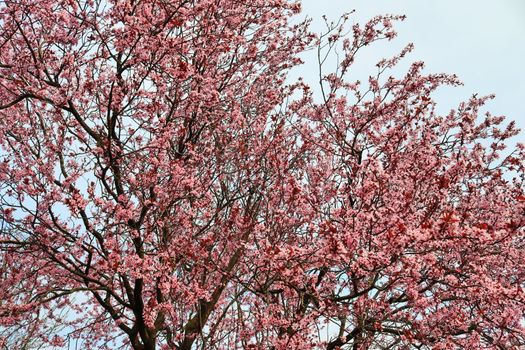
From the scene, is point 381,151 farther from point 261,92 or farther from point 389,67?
point 261,92

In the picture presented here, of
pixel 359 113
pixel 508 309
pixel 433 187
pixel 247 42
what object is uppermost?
pixel 247 42

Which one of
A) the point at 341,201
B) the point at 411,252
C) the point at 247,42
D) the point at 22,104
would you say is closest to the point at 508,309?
the point at 411,252

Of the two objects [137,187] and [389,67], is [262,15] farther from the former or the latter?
[137,187]

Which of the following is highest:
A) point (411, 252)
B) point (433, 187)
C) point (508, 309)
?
point (433, 187)

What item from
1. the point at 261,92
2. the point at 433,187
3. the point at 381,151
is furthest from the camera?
the point at 261,92

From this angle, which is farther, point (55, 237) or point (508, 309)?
point (55, 237)

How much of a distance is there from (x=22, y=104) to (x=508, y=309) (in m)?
7.43

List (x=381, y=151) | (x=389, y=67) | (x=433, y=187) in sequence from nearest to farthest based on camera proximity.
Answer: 1. (x=433, y=187)
2. (x=381, y=151)
3. (x=389, y=67)

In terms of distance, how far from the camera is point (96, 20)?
7.04m

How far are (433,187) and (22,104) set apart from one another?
6224 mm

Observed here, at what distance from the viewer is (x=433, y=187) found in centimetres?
667

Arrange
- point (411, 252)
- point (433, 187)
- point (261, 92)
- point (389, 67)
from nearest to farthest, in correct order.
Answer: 1. point (411, 252)
2. point (433, 187)
3. point (389, 67)
4. point (261, 92)

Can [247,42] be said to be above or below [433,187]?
above

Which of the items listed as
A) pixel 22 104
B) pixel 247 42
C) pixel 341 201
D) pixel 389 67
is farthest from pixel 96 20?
pixel 389 67
